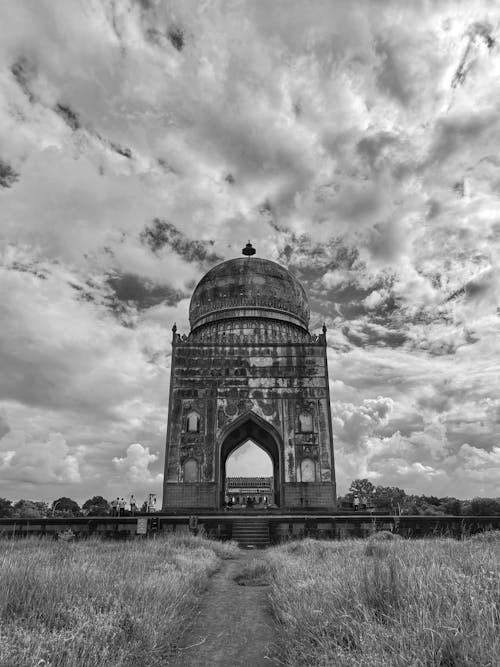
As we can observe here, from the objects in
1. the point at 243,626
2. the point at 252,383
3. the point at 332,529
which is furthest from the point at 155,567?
the point at 252,383

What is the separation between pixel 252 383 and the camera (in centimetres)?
3177

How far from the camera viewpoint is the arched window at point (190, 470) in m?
29.6

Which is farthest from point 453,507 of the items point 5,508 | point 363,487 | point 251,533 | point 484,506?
point 5,508

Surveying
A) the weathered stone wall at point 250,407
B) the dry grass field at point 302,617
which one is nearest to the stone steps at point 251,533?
the weathered stone wall at point 250,407

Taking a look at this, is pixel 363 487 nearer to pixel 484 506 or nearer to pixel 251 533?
pixel 484 506

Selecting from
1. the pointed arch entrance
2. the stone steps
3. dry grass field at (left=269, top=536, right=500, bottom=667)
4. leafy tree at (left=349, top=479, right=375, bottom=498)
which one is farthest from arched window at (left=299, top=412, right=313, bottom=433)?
leafy tree at (left=349, top=479, right=375, bottom=498)

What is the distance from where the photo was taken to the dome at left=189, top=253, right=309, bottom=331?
36.3m

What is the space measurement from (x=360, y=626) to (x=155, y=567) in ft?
19.3

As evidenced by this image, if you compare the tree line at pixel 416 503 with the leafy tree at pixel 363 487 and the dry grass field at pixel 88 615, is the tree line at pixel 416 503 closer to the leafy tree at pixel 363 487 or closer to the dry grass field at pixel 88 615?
the leafy tree at pixel 363 487

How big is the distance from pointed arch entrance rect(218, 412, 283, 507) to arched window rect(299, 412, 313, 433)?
1694mm

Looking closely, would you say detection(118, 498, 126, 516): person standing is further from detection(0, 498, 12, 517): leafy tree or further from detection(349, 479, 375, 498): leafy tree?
detection(349, 479, 375, 498): leafy tree

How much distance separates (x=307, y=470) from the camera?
29.8m

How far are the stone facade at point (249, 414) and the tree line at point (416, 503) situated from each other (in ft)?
20.2

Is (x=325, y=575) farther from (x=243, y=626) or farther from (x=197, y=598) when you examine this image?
(x=197, y=598)
